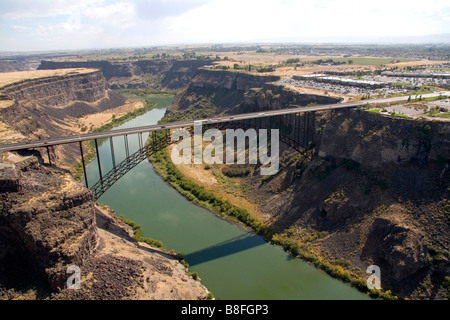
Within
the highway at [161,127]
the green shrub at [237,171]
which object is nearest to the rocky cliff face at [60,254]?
the highway at [161,127]

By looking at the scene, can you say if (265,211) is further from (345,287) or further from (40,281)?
(40,281)

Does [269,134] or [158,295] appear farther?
[269,134]

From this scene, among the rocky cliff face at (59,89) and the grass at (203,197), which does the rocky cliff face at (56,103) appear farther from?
the grass at (203,197)

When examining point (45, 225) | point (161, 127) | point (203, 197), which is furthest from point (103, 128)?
point (45, 225)

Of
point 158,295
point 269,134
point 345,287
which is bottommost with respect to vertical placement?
point 345,287

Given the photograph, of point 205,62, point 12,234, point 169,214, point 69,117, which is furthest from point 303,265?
point 205,62

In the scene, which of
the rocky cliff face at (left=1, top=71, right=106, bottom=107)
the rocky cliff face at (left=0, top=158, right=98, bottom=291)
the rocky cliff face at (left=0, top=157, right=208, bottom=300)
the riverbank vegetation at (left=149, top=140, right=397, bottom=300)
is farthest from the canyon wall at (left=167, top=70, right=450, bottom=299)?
the rocky cliff face at (left=1, top=71, right=106, bottom=107)

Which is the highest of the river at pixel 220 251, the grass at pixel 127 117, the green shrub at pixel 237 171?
the grass at pixel 127 117

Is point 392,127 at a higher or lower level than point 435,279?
higher

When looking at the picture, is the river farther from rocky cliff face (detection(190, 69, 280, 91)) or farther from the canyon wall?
rocky cliff face (detection(190, 69, 280, 91))
